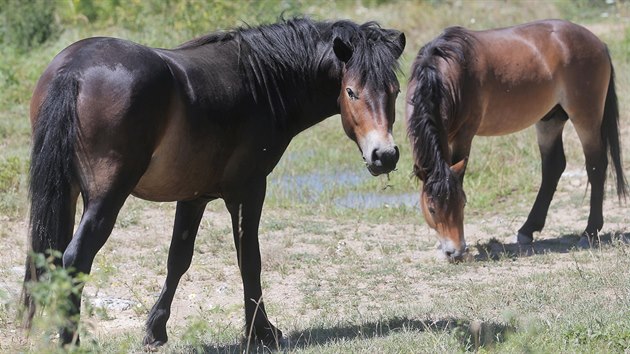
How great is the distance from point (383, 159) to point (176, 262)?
58.1 inches

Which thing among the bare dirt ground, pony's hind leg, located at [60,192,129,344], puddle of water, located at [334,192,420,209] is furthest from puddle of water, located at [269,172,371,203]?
pony's hind leg, located at [60,192,129,344]

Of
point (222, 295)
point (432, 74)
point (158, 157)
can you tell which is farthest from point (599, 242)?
point (158, 157)

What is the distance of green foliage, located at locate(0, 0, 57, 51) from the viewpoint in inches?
622

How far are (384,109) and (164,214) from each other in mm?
4354

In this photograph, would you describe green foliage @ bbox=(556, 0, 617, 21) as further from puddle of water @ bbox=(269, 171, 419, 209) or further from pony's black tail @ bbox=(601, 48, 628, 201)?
pony's black tail @ bbox=(601, 48, 628, 201)

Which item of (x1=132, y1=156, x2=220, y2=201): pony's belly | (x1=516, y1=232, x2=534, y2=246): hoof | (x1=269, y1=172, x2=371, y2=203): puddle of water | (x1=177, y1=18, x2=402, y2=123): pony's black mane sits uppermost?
(x1=177, y1=18, x2=402, y2=123): pony's black mane

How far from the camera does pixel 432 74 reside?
8234mm

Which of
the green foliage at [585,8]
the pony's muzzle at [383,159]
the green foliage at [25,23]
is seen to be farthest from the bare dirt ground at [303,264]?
the green foliage at [585,8]

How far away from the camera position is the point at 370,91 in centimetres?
556

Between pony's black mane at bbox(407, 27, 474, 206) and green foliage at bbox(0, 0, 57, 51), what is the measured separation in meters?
9.11

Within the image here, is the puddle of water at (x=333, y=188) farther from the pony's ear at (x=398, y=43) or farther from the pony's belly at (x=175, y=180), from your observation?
the pony's belly at (x=175, y=180)

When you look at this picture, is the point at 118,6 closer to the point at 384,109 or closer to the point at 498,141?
the point at 498,141

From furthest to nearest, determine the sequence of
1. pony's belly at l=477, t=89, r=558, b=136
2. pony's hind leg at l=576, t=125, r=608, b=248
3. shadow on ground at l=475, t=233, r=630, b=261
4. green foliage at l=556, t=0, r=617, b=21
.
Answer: green foliage at l=556, t=0, r=617, b=21, pony's hind leg at l=576, t=125, r=608, b=248, pony's belly at l=477, t=89, r=558, b=136, shadow on ground at l=475, t=233, r=630, b=261

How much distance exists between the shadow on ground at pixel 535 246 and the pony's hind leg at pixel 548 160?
23cm
